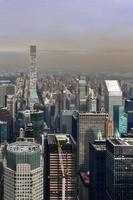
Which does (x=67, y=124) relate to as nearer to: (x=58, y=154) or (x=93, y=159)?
(x=93, y=159)

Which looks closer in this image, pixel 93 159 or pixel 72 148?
pixel 72 148

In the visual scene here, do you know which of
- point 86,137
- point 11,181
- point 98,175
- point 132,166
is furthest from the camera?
point 86,137

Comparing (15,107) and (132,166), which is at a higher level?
(15,107)

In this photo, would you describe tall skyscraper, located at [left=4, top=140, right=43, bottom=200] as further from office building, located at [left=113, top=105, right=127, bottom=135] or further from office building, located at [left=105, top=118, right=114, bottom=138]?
office building, located at [left=113, top=105, right=127, bottom=135]

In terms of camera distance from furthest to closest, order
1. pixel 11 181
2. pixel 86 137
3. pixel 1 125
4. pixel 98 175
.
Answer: pixel 1 125 → pixel 86 137 → pixel 98 175 → pixel 11 181

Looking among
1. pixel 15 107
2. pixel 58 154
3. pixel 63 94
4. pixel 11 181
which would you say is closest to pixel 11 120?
pixel 15 107

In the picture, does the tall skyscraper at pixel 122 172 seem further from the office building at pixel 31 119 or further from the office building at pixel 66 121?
the office building at pixel 31 119

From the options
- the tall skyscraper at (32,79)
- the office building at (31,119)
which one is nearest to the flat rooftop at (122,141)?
the tall skyscraper at (32,79)

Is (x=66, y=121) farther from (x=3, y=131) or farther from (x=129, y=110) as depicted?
(x=129, y=110)

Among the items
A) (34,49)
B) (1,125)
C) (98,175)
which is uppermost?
(34,49)
